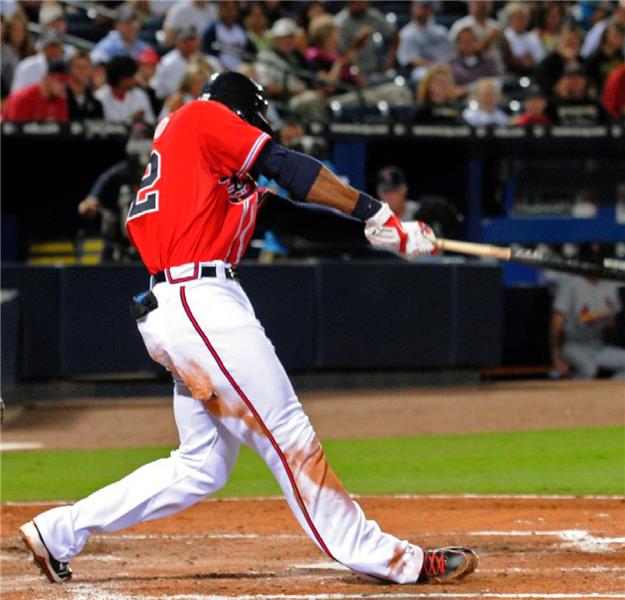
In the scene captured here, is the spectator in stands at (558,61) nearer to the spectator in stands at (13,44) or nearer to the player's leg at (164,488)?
the spectator in stands at (13,44)

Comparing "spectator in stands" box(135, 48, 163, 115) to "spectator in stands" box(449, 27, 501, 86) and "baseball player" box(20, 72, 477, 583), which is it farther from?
"baseball player" box(20, 72, 477, 583)

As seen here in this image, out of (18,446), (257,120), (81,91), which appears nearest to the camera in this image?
(257,120)

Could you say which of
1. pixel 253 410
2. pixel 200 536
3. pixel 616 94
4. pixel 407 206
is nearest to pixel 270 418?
pixel 253 410

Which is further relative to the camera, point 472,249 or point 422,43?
point 422,43

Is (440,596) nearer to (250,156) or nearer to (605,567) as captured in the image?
(605,567)

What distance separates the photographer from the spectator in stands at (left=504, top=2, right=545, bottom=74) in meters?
14.9

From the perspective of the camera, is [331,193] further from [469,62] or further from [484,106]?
[469,62]

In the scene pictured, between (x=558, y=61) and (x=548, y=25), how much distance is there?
128 cm

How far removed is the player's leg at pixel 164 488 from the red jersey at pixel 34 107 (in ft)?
24.1

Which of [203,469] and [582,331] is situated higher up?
[203,469]

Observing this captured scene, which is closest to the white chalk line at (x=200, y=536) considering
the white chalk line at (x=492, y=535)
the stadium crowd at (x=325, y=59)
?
the white chalk line at (x=492, y=535)

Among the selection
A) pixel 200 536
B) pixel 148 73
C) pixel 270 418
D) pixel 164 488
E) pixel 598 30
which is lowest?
pixel 200 536

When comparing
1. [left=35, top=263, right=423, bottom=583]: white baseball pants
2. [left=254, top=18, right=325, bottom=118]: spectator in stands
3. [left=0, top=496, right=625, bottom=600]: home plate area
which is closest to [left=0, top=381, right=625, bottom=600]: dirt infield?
[left=0, top=496, right=625, bottom=600]: home plate area

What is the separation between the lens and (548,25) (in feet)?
50.4
